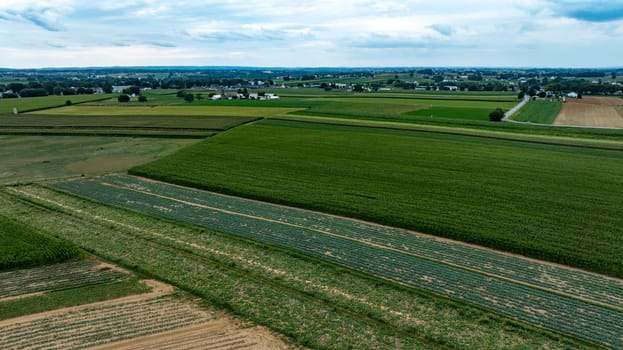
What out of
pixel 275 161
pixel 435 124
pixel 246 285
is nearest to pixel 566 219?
pixel 246 285

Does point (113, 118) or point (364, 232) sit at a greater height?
point (113, 118)

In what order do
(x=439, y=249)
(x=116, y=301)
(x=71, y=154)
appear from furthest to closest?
(x=71, y=154), (x=439, y=249), (x=116, y=301)

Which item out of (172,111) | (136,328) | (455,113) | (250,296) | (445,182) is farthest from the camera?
(172,111)

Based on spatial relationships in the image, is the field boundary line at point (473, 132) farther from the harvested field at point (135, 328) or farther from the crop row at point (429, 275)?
the harvested field at point (135, 328)

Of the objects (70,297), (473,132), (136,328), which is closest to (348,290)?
(136,328)

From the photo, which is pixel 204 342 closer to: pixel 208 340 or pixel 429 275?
pixel 208 340

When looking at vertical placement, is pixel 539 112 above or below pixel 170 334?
above

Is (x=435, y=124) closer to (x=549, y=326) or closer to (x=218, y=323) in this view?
(x=549, y=326)
